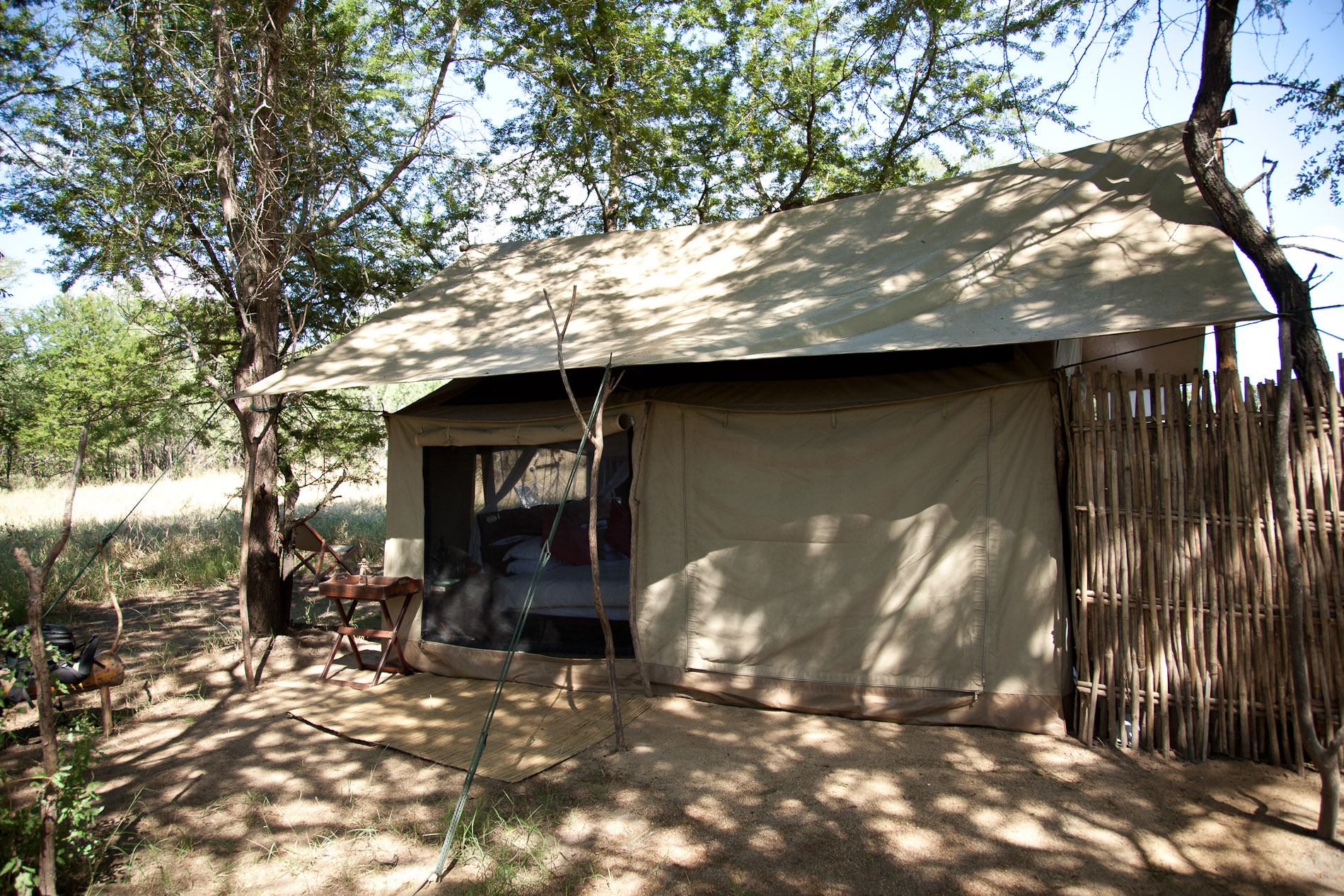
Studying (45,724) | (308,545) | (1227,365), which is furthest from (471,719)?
(1227,365)

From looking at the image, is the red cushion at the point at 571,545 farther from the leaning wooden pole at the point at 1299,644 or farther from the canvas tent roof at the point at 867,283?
the leaning wooden pole at the point at 1299,644

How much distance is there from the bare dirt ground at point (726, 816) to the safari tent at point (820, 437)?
0.43 metres

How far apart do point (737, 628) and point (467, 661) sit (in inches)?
68.2

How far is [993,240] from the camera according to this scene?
379 cm

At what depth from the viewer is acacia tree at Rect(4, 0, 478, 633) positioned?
493 centimetres

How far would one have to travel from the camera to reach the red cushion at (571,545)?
14.1ft

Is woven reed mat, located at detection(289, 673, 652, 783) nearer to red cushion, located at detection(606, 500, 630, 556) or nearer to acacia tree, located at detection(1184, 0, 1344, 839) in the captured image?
red cushion, located at detection(606, 500, 630, 556)

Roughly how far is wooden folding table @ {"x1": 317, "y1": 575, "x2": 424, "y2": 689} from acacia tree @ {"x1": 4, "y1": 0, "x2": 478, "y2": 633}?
1.97 feet

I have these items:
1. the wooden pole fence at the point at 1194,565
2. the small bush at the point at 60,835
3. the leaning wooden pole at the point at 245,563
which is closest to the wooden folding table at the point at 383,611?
the leaning wooden pole at the point at 245,563

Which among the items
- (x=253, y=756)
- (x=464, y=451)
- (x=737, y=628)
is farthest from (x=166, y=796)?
(x=737, y=628)

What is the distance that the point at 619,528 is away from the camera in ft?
13.8

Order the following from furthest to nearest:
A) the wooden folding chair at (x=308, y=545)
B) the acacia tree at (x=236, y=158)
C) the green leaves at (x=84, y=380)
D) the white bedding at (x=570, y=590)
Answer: the green leaves at (x=84, y=380) → the wooden folding chair at (x=308, y=545) → the acacia tree at (x=236, y=158) → the white bedding at (x=570, y=590)

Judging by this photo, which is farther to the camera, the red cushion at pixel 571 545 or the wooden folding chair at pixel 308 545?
the wooden folding chair at pixel 308 545

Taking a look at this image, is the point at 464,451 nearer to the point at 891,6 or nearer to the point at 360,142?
the point at 360,142
